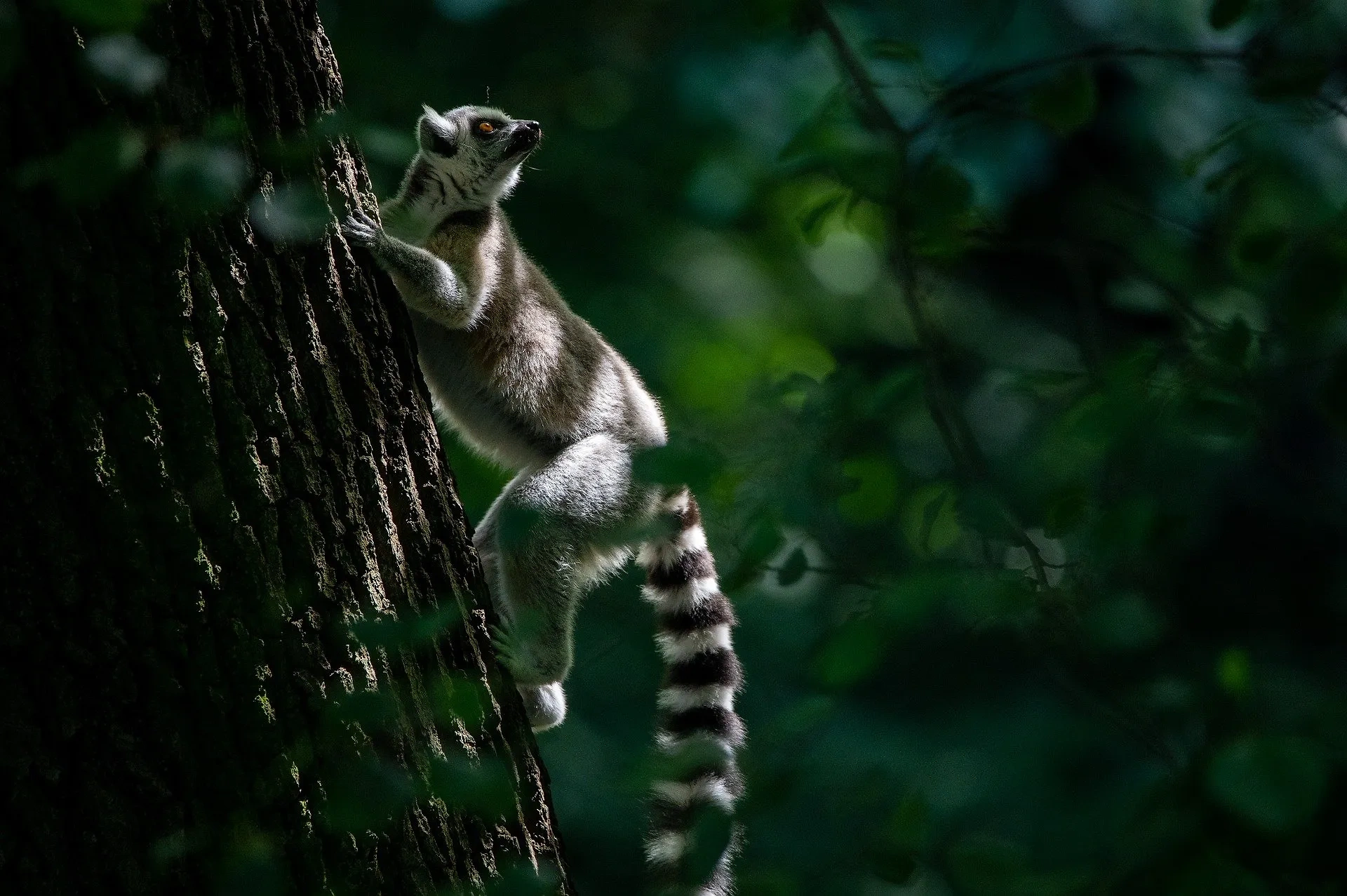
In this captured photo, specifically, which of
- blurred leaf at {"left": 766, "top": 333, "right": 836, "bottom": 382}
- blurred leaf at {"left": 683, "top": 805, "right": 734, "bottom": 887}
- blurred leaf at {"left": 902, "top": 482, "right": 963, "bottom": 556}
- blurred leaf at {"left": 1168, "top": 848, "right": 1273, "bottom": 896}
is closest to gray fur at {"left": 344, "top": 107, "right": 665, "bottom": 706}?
blurred leaf at {"left": 902, "top": 482, "right": 963, "bottom": 556}

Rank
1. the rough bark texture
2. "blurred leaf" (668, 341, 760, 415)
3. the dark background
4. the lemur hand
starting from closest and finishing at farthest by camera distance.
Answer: the dark background
the rough bark texture
the lemur hand
"blurred leaf" (668, 341, 760, 415)

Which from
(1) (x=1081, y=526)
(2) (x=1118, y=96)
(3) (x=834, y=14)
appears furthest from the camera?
(2) (x=1118, y=96)

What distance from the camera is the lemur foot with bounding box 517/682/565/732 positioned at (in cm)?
378

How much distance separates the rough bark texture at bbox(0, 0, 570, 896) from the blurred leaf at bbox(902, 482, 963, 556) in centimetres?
79

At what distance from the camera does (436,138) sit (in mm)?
4121

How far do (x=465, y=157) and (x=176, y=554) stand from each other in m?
2.48

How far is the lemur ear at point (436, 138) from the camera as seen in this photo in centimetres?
412

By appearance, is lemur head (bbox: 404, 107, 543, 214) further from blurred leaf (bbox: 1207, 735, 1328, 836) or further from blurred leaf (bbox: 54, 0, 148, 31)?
blurred leaf (bbox: 1207, 735, 1328, 836)

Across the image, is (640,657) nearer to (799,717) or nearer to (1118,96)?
(1118,96)

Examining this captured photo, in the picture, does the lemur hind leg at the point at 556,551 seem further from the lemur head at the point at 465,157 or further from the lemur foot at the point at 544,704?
the lemur head at the point at 465,157

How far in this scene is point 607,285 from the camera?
22.0ft

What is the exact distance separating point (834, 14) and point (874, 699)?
16.5 ft

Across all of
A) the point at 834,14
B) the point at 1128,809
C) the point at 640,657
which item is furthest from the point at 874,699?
the point at 1128,809

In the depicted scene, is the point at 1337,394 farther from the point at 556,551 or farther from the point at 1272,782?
the point at 556,551
